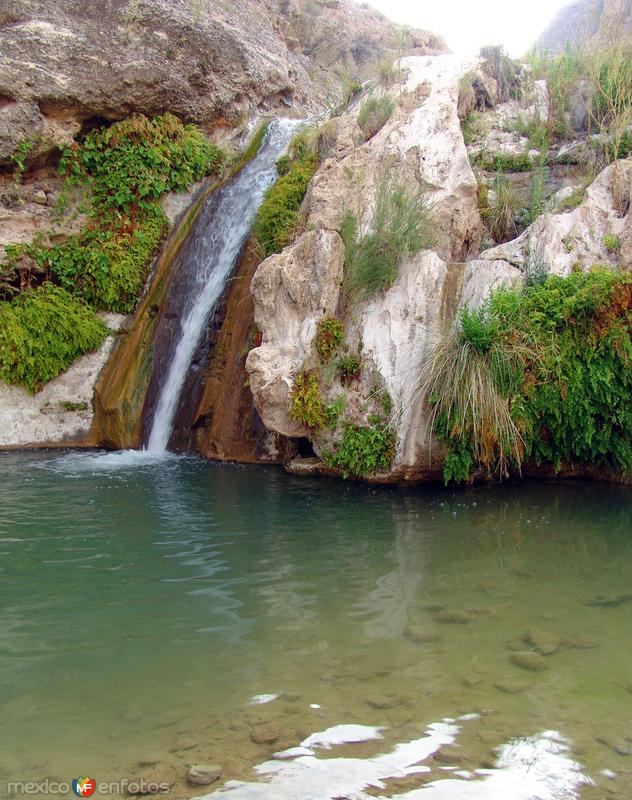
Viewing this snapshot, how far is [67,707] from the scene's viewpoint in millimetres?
3283

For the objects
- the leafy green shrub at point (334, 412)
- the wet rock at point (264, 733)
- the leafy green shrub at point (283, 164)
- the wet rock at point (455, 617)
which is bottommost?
the wet rock at point (264, 733)

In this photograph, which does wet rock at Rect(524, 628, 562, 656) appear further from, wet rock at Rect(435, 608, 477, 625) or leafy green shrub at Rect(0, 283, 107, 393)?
leafy green shrub at Rect(0, 283, 107, 393)

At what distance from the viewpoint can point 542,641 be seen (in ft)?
12.9

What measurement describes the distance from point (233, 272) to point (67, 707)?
7851mm

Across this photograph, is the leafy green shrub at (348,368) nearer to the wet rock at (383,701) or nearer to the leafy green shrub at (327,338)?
the leafy green shrub at (327,338)

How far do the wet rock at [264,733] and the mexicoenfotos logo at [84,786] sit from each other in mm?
688

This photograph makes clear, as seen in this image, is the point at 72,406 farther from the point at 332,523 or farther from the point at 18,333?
the point at 332,523

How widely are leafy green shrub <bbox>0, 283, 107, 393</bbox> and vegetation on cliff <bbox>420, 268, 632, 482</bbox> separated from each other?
629cm

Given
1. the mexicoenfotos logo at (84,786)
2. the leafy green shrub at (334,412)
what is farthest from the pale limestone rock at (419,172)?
the mexicoenfotos logo at (84,786)

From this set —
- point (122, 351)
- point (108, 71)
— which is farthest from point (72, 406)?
point (108, 71)

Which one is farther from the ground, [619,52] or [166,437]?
[619,52]

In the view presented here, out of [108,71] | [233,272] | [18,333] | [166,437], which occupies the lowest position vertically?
[166,437]

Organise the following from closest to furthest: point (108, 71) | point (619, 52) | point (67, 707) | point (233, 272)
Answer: point (67, 707)
point (619, 52)
point (233, 272)
point (108, 71)

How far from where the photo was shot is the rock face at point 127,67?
11227 millimetres
